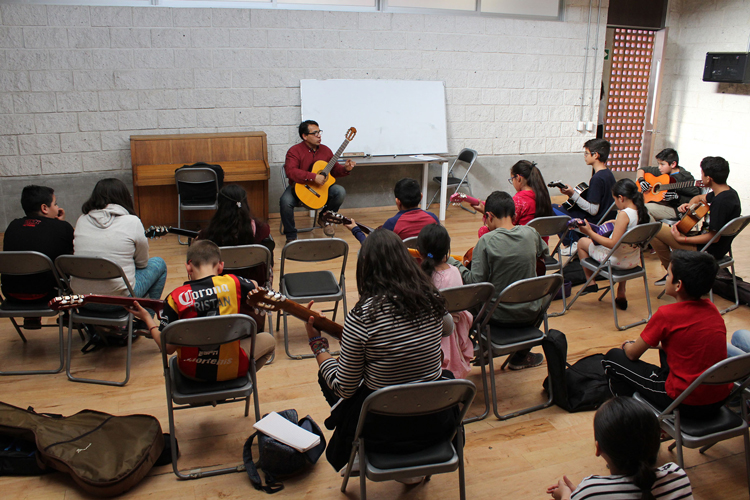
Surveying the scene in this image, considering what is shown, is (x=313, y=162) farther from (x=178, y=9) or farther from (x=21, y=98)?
(x=21, y=98)

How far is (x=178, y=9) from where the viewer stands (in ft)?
18.0

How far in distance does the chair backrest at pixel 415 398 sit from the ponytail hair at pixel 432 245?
822 mm

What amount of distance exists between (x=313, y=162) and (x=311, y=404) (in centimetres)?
311

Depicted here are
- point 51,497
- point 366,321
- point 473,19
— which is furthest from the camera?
point 473,19

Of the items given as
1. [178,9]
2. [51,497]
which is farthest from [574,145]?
[51,497]

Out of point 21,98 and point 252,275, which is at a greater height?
point 21,98

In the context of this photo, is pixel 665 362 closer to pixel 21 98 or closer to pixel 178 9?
pixel 178 9

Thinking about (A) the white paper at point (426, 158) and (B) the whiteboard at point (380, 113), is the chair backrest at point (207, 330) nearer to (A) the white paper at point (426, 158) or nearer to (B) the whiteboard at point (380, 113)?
(B) the whiteboard at point (380, 113)

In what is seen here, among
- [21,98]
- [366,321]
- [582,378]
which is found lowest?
[582,378]

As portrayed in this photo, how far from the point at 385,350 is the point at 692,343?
A: 1159 millimetres

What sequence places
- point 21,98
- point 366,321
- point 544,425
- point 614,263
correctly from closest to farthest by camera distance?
point 366,321, point 544,425, point 614,263, point 21,98

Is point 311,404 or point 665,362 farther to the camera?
point 311,404

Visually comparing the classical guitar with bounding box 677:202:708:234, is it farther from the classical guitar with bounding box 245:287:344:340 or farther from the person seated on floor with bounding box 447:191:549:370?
the classical guitar with bounding box 245:287:344:340

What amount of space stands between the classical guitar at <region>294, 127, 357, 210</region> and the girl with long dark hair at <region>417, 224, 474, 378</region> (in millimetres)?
2949
